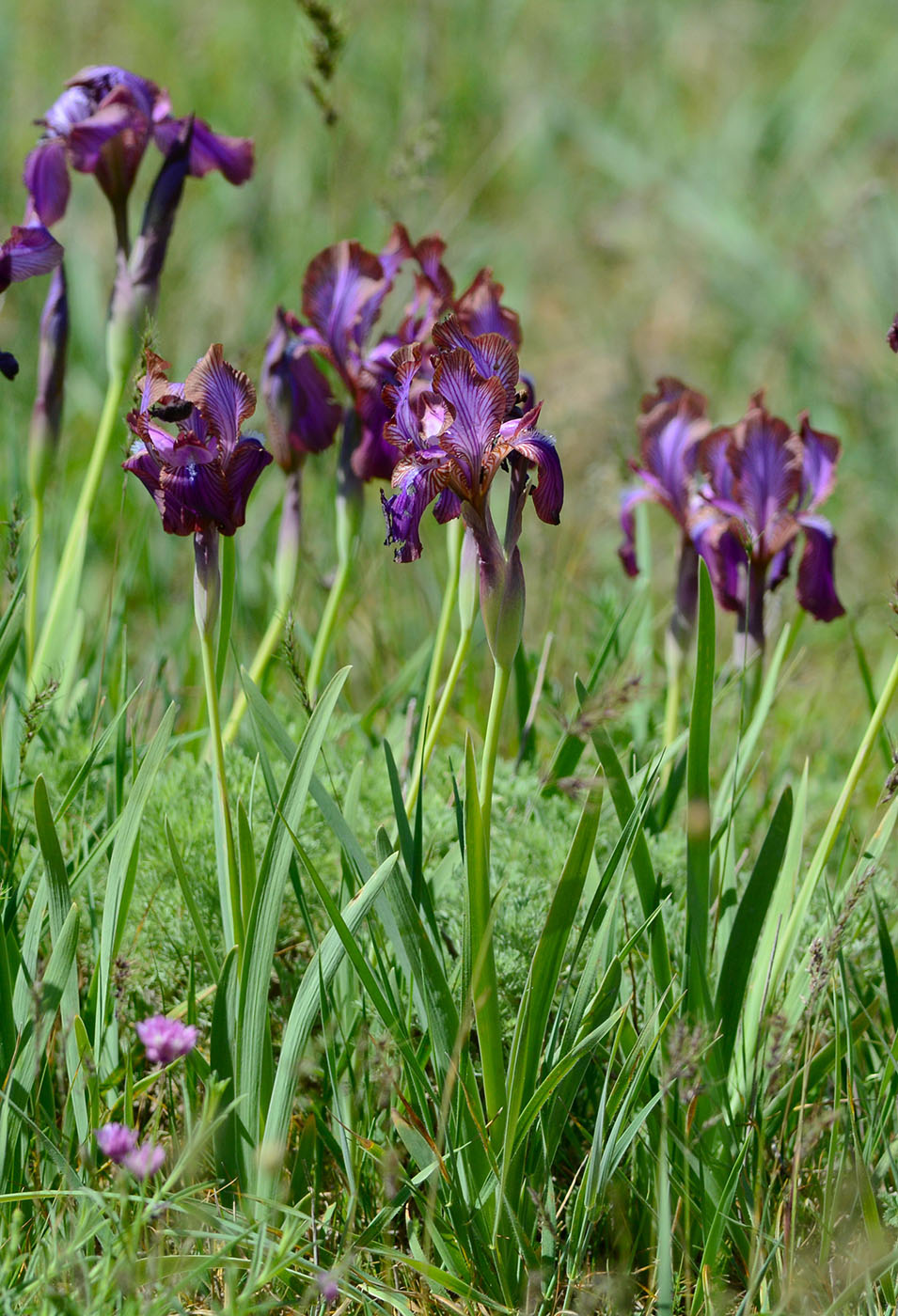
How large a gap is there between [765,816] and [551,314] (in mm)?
4025

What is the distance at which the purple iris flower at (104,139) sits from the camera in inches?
77.2

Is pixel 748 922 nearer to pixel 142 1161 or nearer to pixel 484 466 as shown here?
pixel 484 466

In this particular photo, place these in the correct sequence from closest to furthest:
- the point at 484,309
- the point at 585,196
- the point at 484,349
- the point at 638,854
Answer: the point at 484,349, the point at 638,854, the point at 484,309, the point at 585,196

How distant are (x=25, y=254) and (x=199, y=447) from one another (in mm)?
585

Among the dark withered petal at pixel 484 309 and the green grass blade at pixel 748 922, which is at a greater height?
the dark withered petal at pixel 484 309

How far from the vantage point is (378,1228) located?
134 centimetres

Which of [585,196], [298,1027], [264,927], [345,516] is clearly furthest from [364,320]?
[585,196]

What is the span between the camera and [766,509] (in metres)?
1.96

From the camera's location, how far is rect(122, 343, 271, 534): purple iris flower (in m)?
1.38

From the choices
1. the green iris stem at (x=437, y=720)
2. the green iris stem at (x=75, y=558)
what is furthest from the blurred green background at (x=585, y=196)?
the green iris stem at (x=437, y=720)

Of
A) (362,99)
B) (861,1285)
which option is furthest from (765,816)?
(362,99)

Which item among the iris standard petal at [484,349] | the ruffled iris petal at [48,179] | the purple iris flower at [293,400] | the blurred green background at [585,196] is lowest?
the iris standard petal at [484,349]

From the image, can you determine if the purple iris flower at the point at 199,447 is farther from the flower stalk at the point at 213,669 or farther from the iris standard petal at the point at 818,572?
the iris standard petal at the point at 818,572

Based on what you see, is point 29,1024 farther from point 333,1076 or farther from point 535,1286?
point 535,1286
